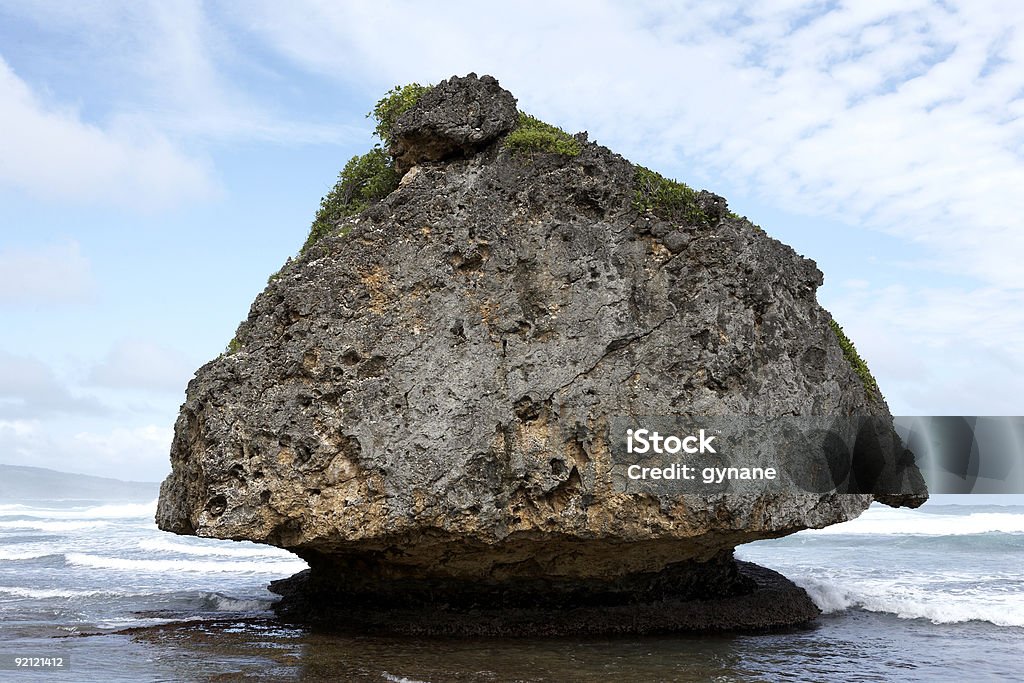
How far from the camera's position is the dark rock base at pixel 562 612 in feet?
36.7

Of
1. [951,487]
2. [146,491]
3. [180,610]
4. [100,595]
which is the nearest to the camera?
[951,487]

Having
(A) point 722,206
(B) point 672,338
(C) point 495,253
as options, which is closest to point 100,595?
(C) point 495,253

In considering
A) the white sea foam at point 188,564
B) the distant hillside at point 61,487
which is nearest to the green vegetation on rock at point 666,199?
the white sea foam at point 188,564

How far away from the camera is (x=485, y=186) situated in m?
10.9

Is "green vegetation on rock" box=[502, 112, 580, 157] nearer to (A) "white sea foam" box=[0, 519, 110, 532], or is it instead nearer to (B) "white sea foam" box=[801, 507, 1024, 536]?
(B) "white sea foam" box=[801, 507, 1024, 536]

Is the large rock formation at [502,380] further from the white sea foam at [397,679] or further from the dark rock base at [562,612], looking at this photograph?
the white sea foam at [397,679]

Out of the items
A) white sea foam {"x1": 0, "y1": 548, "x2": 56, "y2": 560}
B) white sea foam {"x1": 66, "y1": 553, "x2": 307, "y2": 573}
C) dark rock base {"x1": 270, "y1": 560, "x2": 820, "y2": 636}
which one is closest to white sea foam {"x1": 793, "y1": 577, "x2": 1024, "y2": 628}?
dark rock base {"x1": 270, "y1": 560, "x2": 820, "y2": 636}

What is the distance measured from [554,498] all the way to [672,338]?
7.83 feet

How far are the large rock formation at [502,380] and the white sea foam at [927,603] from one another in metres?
3.47

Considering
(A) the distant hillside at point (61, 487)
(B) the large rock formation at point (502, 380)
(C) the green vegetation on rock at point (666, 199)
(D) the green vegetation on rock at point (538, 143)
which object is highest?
(D) the green vegetation on rock at point (538, 143)

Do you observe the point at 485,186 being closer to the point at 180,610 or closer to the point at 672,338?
the point at 672,338

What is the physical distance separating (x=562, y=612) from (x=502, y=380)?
3.52 metres

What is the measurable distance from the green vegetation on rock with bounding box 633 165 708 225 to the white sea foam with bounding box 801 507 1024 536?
64.9ft

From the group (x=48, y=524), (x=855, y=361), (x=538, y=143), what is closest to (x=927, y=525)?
(x=855, y=361)
